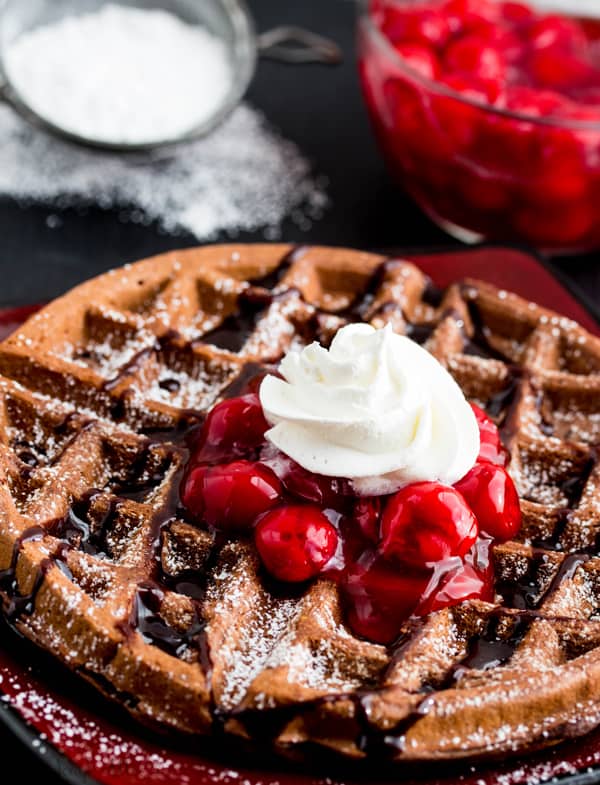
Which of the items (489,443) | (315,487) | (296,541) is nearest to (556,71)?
(489,443)

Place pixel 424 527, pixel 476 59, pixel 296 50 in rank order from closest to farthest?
1. pixel 424 527
2. pixel 476 59
3. pixel 296 50

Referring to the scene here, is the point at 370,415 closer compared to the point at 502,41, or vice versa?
the point at 370,415

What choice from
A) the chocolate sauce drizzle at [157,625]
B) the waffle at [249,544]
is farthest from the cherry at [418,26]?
the chocolate sauce drizzle at [157,625]

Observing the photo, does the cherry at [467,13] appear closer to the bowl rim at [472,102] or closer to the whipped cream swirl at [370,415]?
the bowl rim at [472,102]

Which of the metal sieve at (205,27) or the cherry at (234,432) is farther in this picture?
the metal sieve at (205,27)

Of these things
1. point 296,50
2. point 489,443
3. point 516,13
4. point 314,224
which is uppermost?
point 516,13

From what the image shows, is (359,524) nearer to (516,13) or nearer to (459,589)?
(459,589)

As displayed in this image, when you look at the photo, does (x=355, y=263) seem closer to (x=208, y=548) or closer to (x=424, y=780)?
(x=208, y=548)
